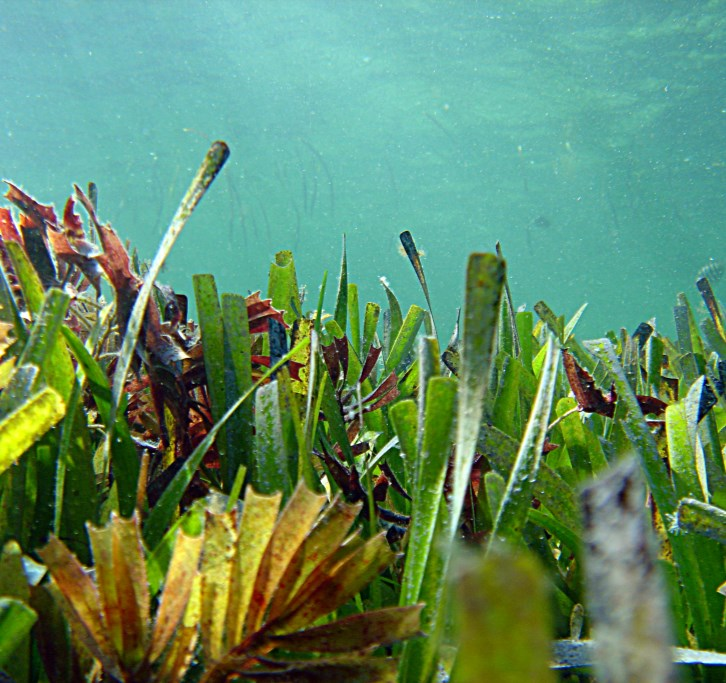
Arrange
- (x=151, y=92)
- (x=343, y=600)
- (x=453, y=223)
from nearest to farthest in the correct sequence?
(x=343, y=600)
(x=151, y=92)
(x=453, y=223)

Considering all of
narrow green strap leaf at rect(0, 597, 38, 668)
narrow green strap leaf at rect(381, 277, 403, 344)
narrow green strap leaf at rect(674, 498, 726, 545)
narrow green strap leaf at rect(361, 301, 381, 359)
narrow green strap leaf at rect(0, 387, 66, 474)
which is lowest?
narrow green strap leaf at rect(0, 597, 38, 668)

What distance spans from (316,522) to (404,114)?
42.8 m

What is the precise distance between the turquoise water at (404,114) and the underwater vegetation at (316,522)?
12739 mm

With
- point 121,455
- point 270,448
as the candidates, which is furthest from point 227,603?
point 121,455

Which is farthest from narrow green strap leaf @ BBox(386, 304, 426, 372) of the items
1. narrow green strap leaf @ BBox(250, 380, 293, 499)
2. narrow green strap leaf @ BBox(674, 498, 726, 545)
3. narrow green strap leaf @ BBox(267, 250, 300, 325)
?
narrow green strap leaf @ BBox(674, 498, 726, 545)

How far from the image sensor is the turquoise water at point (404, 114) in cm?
2820

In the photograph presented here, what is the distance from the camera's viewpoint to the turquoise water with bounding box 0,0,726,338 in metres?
28.2

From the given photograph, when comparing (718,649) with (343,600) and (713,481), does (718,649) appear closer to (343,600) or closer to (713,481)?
(713,481)

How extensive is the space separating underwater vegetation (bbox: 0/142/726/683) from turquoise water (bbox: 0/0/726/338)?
12739 mm

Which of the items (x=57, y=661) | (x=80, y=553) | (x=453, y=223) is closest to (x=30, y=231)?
(x=80, y=553)

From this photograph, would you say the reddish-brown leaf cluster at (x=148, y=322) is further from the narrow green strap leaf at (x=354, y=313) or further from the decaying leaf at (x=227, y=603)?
the narrow green strap leaf at (x=354, y=313)

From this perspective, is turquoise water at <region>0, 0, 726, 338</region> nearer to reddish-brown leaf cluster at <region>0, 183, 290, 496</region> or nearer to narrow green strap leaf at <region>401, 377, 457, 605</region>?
reddish-brown leaf cluster at <region>0, 183, 290, 496</region>

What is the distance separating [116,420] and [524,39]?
3111 centimetres

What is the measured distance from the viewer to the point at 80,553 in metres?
0.59
